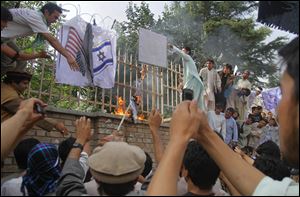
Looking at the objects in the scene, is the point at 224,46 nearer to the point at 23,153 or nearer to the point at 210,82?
the point at 210,82

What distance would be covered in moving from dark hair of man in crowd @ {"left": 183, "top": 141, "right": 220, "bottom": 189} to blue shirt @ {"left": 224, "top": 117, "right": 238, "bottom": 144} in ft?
20.0

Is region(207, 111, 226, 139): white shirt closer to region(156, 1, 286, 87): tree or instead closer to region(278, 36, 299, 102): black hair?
region(156, 1, 286, 87): tree

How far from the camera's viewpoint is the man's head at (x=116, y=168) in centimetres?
167

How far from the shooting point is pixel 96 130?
5.77m

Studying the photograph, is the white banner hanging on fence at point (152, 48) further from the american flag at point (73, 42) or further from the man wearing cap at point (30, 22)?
the man wearing cap at point (30, 22)

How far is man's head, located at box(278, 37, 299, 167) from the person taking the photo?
4.61 ft

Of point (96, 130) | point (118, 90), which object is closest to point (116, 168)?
point (96, 130)

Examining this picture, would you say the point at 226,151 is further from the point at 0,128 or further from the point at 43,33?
the point at 43,33

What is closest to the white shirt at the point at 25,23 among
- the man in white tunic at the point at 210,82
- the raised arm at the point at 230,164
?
the raised arm at the point at 230,164

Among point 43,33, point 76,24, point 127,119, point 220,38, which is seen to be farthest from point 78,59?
point 220,38

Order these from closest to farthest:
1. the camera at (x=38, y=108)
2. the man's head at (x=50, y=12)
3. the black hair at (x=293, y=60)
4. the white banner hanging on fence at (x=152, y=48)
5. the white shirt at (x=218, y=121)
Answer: the black hair at (x=293, y=60)
the camera at (x=38, y=108)
the man's head at (x=50, y=12)
the white banner hanging on fence at (x=152, y=48)
the white shirt at (x=218, y=121)

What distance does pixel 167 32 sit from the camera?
7.90 m

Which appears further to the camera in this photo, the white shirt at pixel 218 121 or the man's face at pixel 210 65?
the man's face at pixel 210 65

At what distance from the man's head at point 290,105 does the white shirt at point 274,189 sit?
145 millimetres
